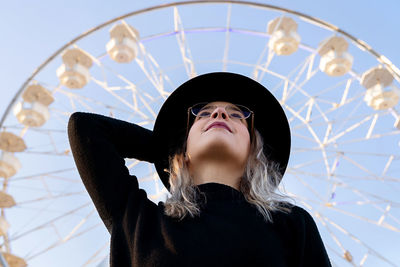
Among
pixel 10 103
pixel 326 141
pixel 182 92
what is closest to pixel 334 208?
pixel 326 141

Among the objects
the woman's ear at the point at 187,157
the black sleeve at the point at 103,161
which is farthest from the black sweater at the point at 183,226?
the woman's ear at the point at 187,157

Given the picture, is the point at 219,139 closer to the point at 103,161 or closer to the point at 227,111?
the point at 227,111

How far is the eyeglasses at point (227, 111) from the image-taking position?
224 centimetres

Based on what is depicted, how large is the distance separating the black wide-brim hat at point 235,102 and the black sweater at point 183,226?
0.44 metres

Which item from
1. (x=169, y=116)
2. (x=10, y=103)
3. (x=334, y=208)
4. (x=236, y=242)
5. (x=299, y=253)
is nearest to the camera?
(x=236, y=242)

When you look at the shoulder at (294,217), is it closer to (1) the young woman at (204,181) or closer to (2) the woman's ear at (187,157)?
(1) the young woman at (204,181)

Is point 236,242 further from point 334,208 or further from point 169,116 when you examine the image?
point 334,208

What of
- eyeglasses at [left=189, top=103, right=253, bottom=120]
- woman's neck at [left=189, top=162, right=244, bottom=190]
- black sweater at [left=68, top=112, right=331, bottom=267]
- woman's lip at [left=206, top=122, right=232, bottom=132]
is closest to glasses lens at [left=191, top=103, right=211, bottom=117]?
eyeglasses at [left=189, top=103, right=253, bottom=120]

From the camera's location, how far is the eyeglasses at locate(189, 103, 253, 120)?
224cm

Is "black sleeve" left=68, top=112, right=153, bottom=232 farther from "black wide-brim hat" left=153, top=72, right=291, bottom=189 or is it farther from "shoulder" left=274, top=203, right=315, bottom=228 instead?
"shoulder" left=274, top=203, right=315, bottom=228

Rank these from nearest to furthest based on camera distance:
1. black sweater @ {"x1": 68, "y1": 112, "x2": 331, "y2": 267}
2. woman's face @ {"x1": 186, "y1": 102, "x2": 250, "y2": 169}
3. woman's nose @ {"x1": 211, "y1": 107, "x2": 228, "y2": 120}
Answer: black sweater @ {"x1": 68, "y1": 112, "x2": 331, "y2": 267}
woman's face @ {"x1": 186, "y1": 102, "x2": 250, "y2": 169}
woman's nose @ {"x1": 211, "y1": 107, "x2": 228, "y2": 120}

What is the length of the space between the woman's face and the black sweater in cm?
18

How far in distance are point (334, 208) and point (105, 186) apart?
7.33 m

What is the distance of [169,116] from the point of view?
2371 mm
